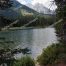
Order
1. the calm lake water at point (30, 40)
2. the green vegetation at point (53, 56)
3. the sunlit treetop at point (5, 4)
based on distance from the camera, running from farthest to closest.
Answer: the green vegetation at point (53, 56) → the calm lake water at point (30, 40) → the sunlit treetop at point (5, 4)

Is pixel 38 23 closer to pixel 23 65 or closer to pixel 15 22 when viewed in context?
pixel 15 22

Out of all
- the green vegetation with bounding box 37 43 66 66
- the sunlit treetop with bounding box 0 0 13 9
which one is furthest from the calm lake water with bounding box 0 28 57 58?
the green vegetation with bounding box 37 43 66 66

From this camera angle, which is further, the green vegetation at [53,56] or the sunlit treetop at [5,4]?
the green vegetation at [53,56]

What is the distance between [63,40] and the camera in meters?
11.1

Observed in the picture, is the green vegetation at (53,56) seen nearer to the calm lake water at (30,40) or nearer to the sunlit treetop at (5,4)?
the calm lake water at (30,40)

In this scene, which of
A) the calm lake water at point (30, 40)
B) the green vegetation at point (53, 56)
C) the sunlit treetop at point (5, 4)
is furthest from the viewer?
the green vegetation at point (53, 56)

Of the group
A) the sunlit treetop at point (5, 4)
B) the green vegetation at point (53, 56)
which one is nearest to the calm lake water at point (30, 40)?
the sunlit treetop at point (5, 4)

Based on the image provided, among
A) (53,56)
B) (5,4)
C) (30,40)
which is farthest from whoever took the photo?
(30,40)

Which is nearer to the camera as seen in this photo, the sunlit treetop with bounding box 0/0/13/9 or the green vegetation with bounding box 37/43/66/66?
the sunlit treetop with bounding box 0/0/13/9

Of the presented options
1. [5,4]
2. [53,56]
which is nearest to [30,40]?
[53,56]

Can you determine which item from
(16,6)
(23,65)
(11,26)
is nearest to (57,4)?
(23,65)

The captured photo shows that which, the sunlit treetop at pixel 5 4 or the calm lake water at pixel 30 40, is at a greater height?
the sunlit treetop at pixel 5 4

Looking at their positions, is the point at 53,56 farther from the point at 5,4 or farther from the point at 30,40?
the point at 30,40

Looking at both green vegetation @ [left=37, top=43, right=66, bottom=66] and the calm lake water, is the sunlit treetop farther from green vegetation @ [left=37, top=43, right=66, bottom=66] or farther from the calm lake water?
green vegetation @ [left=37, top=43, right=66, bottom=66]
